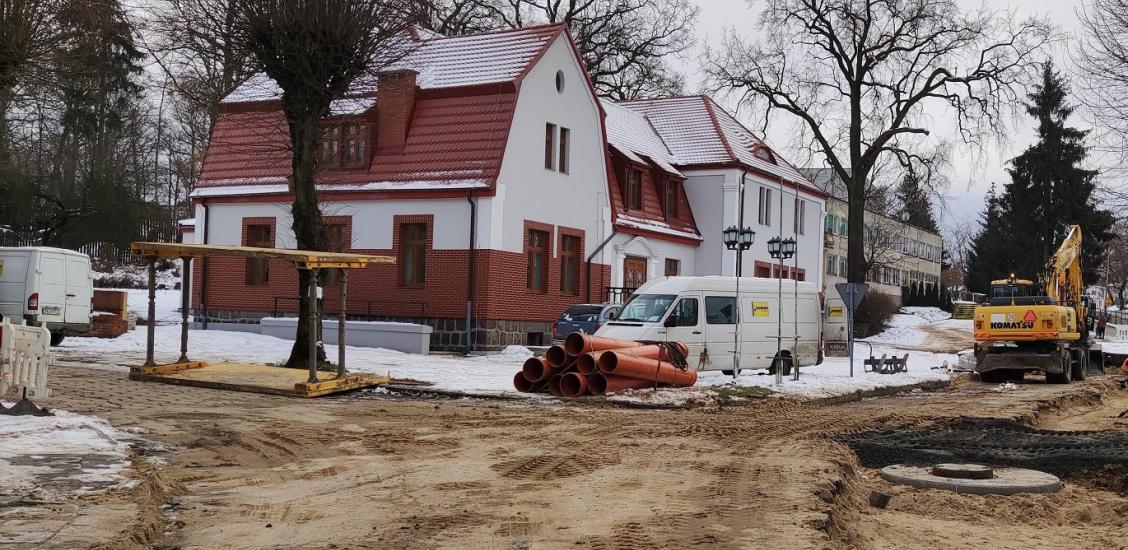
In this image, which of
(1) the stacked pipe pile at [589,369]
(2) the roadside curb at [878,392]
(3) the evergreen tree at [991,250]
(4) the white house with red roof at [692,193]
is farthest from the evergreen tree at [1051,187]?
(1) the stacked pipe pile at [589,369]

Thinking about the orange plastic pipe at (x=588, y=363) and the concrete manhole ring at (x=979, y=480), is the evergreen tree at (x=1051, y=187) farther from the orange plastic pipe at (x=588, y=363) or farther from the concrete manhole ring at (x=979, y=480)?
the concrete manhole ring at (x=979, y=480)

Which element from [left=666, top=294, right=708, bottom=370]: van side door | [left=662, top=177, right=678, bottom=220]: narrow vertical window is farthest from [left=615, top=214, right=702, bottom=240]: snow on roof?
[left=666, top=294, right=708, bottom=370]: van side door

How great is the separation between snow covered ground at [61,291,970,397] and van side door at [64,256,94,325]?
26.0 inches

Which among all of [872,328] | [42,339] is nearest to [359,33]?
[42,339]

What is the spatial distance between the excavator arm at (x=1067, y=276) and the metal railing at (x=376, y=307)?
16.3 meters

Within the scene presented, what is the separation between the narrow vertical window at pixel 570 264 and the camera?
108ft

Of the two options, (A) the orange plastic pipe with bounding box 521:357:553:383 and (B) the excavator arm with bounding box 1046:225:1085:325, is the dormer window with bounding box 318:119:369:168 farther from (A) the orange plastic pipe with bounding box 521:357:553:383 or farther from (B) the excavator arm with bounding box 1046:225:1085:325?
(B) the excavator arm with bounding box 1046:225:1085:325

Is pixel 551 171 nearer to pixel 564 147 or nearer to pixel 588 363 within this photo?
pixel 564 147

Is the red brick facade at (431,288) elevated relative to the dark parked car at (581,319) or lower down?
elevated

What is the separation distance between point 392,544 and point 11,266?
68.6 ft

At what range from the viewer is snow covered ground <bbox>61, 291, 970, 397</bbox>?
68.6 ft

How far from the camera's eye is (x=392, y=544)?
7145 millimetres

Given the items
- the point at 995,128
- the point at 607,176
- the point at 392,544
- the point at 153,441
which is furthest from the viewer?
the point at 995,128

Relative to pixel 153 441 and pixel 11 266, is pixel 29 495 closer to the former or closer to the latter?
pixel 153 441
